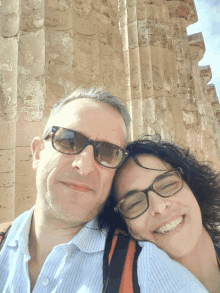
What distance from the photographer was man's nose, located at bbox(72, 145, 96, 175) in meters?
1.34

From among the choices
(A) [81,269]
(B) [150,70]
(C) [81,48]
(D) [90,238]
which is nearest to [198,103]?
(B) [150,70]

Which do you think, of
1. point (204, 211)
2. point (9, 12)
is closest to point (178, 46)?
point (9, 12)

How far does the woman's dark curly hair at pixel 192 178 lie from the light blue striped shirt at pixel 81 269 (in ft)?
0.93

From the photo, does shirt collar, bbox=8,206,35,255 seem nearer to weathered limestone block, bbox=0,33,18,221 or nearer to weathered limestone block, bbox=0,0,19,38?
weathered limestone block, bbox=0,33,18,221

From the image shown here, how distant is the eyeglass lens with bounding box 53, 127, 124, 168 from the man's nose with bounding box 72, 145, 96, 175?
0.08 feet

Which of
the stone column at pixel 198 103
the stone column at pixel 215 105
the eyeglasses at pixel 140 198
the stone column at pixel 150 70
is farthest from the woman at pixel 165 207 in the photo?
the stone column at pixel 215 105

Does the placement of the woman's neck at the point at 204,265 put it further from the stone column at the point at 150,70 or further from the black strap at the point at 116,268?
the stone column at the point at 150,70

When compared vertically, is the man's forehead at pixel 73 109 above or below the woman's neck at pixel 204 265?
above

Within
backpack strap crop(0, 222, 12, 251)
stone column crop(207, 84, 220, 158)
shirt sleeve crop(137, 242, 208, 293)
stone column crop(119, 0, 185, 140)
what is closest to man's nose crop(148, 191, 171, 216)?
shirt sleeve crop(137, 242, 208, 293)

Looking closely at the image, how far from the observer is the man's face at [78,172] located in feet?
4.28

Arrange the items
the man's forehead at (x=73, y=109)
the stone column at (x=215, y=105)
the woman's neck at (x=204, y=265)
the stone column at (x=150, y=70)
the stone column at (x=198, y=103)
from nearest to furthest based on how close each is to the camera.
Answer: the woman's neck at (x=204, y=265)
the man's forehead at (x=73, y=109)
the stone column at (x=150, y=70)
the stone column at (x=198, y=103)
the stone column at (x=215, y=105)

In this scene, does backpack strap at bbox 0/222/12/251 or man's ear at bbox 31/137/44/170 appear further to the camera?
man's ear at bbox 31/137/44/170

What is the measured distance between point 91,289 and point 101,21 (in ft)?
9.37

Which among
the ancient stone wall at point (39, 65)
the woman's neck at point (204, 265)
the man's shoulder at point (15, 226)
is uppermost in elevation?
the ancient stone wall at point (39, 65)
